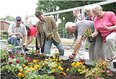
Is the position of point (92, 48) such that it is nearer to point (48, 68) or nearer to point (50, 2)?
point (48, 68)

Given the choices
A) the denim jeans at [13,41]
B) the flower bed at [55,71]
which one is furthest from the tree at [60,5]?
the flower bed at [55,71]

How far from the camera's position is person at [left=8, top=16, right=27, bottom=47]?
7.93 meters

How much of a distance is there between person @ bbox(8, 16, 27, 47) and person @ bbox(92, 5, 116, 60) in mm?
2861

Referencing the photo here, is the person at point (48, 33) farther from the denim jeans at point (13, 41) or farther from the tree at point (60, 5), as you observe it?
the tree at point (60, 5)

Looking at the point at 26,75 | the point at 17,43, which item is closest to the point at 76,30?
the point at 26,75

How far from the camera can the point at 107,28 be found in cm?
524

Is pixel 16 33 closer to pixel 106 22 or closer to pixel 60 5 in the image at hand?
pixel 106 22

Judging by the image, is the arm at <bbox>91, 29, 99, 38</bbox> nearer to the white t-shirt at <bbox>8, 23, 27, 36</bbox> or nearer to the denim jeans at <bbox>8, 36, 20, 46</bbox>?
the denim jeans at <bbox>8, 36, 20, 46</bbox>

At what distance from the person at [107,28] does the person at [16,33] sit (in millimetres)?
2861

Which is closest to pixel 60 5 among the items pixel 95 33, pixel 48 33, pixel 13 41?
pixel 13 41

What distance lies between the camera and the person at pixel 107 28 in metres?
5.18

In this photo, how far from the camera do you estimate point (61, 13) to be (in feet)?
84.9

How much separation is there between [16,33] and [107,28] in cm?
341

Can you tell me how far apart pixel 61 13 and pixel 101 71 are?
22.0m
